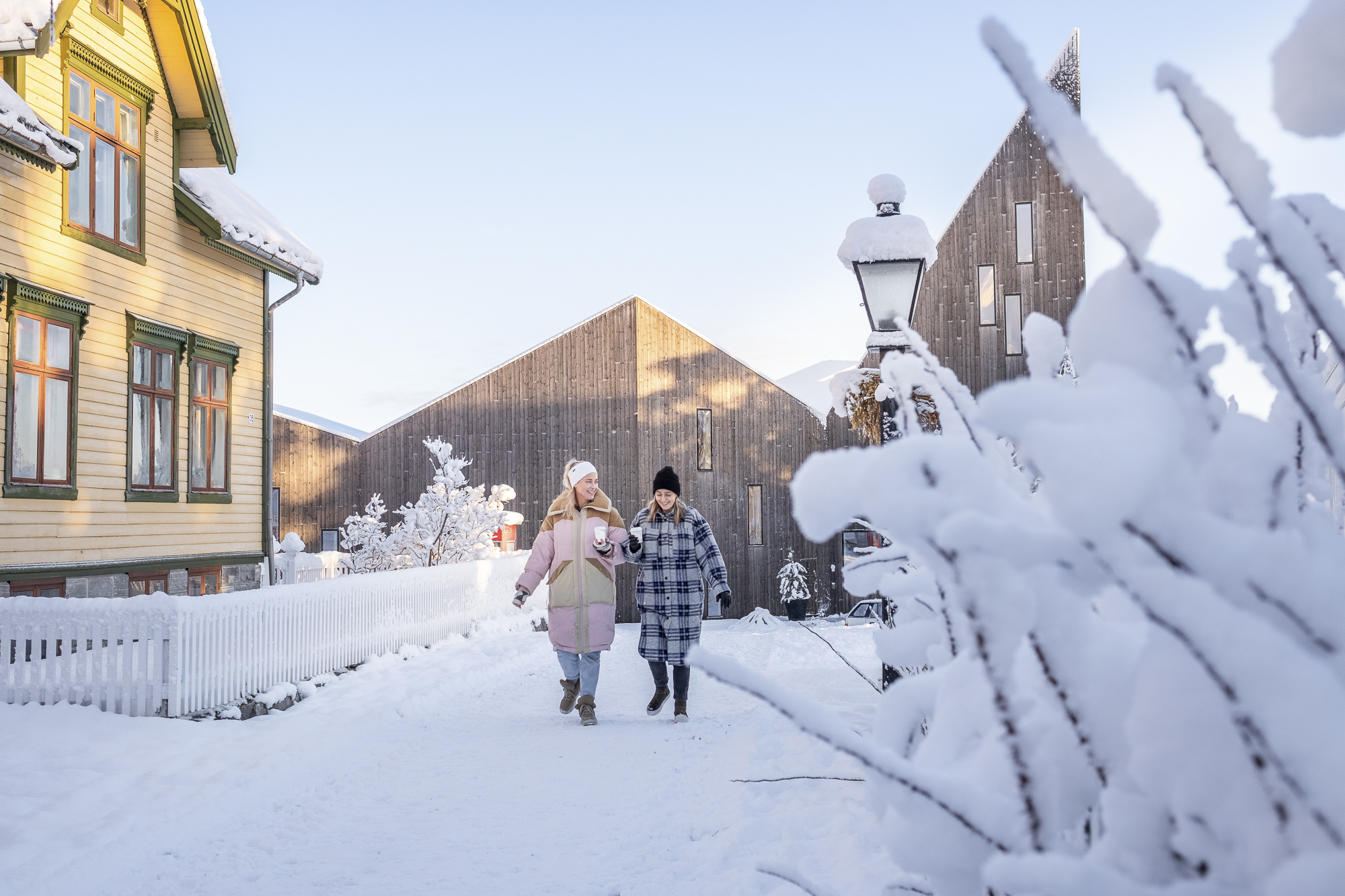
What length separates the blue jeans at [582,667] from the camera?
23.5ft

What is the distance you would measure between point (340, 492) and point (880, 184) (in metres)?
18.6

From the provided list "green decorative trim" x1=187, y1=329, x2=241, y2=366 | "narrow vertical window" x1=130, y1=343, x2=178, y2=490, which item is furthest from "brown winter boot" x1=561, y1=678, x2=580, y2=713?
"green decorative trim" x1=187, y1=329, x2=241, y2=366

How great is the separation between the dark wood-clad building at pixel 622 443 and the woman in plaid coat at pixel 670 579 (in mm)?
Answer: 13084

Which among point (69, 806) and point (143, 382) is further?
point (143, 382)

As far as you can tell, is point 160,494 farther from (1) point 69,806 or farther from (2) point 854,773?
(2) point 854,773

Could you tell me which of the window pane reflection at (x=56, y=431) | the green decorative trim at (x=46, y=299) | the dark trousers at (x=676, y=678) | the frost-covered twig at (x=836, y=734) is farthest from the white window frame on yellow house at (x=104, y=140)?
the frost-covered twig at (x=836, y=734)

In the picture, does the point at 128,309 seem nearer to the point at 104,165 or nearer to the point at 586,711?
the point at 104,165

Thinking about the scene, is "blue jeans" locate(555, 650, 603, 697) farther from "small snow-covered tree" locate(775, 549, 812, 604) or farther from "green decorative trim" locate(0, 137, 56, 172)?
"small snow-covered tree" locate(775, 549, 812, 604)

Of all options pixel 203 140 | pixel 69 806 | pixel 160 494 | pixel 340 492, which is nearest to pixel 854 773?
pixel 69 806

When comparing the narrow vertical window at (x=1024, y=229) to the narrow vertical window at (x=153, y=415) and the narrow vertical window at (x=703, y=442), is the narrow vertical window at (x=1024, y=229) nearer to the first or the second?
the narrow vertical window at (x=703, y=442)

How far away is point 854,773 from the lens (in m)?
4.26

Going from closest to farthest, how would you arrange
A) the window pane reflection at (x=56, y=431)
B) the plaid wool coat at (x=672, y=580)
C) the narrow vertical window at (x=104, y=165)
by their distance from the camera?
the plaid wool coat at (x=672, y=580)
the window pane reflection at (x=56, y=431)
the narrow vertical window at (x=104, y=165)

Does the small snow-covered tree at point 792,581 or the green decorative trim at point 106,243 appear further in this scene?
the small snow-covered tree at point 792,581

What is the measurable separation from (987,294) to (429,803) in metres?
17.9
